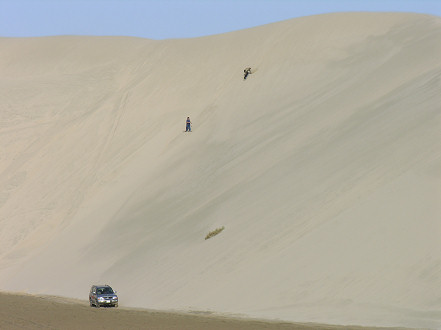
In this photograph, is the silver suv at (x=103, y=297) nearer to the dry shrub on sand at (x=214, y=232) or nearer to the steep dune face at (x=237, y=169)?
the steep dune face at (x=237, y=169)

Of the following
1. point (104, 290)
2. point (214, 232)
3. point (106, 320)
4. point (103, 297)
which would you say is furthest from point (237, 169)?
point (106, 320)

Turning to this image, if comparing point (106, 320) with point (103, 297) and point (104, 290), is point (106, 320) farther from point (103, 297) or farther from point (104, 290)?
point (104, 290)

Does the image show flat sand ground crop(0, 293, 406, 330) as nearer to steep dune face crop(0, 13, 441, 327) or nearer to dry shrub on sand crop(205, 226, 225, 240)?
steep dune face crop(0, 13, 441, 327)

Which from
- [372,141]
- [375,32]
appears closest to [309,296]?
[372,141]

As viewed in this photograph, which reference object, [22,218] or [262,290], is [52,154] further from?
[262,290]

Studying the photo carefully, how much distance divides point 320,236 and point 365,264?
2.89 metres

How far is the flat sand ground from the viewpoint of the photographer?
78.1 feet

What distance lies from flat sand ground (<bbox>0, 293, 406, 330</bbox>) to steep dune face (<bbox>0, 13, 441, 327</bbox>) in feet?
4.71

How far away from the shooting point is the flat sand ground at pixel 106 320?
23.8m

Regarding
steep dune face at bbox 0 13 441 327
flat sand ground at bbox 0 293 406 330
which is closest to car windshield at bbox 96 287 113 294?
flat sand ground at bbox 0 293 406 330

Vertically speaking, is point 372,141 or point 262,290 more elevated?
point 372,141

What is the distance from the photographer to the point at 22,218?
4553cm

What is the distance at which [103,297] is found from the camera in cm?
3125

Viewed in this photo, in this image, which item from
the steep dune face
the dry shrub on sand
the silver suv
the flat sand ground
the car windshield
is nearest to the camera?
the flat sand ground
